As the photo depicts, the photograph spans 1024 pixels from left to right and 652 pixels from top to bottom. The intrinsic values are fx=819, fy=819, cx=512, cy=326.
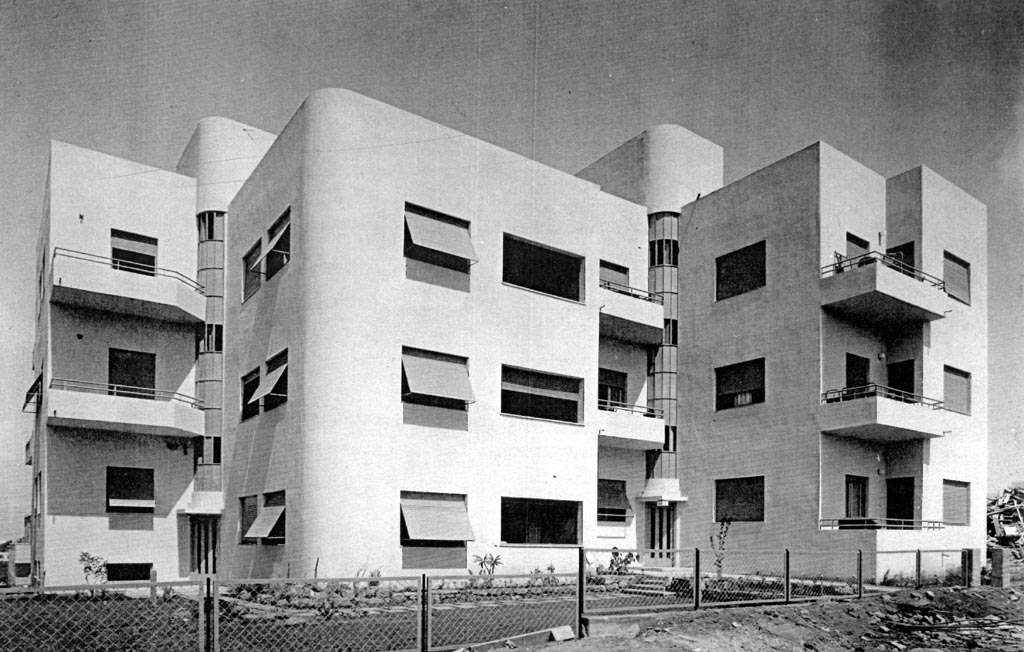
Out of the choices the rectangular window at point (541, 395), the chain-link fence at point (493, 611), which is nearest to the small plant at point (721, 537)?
the rectangular window at point (541, 395)

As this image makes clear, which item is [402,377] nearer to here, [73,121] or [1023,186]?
[73,121]

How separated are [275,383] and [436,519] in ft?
16.9

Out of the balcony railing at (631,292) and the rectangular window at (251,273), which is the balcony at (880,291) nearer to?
the balcony railing at (631,292)

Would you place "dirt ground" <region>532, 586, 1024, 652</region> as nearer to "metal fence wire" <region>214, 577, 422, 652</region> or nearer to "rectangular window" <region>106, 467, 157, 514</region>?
"metal fence wire" <region>214, 577, 422, 652</region>

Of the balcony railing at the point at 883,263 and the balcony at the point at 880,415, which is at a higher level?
the balcony railing at the point at 883,263

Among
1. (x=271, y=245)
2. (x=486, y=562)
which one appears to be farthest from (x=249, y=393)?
(x=486, y=562)

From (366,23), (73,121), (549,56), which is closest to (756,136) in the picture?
(549,56)

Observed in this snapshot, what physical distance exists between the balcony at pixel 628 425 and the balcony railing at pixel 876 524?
5424 millimetres

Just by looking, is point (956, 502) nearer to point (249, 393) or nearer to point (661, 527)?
point (661, 527)

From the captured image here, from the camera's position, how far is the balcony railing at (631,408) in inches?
985

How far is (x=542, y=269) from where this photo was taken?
23.0 m

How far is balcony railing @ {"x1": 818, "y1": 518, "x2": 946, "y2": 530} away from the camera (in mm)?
21547

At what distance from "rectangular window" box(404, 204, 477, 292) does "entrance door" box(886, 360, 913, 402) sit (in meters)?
13.2

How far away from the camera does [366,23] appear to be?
13.7 meters
